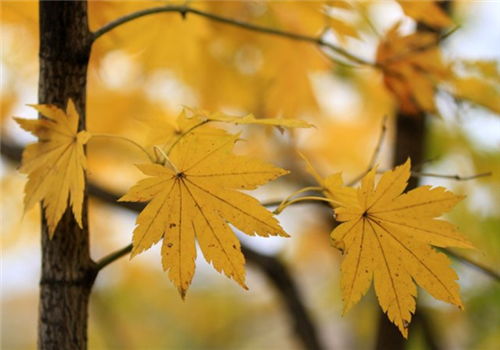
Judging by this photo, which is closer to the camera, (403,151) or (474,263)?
(474,263)

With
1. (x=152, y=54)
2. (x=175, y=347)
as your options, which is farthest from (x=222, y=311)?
(x=152, y=54)

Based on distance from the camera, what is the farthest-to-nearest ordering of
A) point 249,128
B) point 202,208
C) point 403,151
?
point 249,128, point 403,151, point 202,208

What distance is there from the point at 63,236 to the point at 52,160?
0.08 metres

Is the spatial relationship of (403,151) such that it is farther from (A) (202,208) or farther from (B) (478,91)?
(A) (202,208)

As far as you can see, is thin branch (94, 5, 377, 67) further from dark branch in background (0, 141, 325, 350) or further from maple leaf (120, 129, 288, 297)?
dark branch in background (0, 141, 325, 350)

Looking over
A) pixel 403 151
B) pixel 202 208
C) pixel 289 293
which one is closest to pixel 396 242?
pixel 202 208

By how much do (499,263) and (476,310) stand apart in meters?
0.22

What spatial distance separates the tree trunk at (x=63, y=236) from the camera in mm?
576

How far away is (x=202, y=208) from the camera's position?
1.60 feet

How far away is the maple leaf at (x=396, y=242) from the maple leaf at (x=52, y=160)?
0.23 m

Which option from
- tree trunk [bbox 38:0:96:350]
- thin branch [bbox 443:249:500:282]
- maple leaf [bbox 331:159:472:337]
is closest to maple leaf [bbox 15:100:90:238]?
tree trunk [bbox 38:0:96:350]

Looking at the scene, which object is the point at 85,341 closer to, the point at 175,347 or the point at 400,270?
the point at 400,270

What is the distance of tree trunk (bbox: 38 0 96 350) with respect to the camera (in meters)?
0.58

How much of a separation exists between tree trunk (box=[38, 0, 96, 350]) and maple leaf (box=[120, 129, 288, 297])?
0.14 metres
